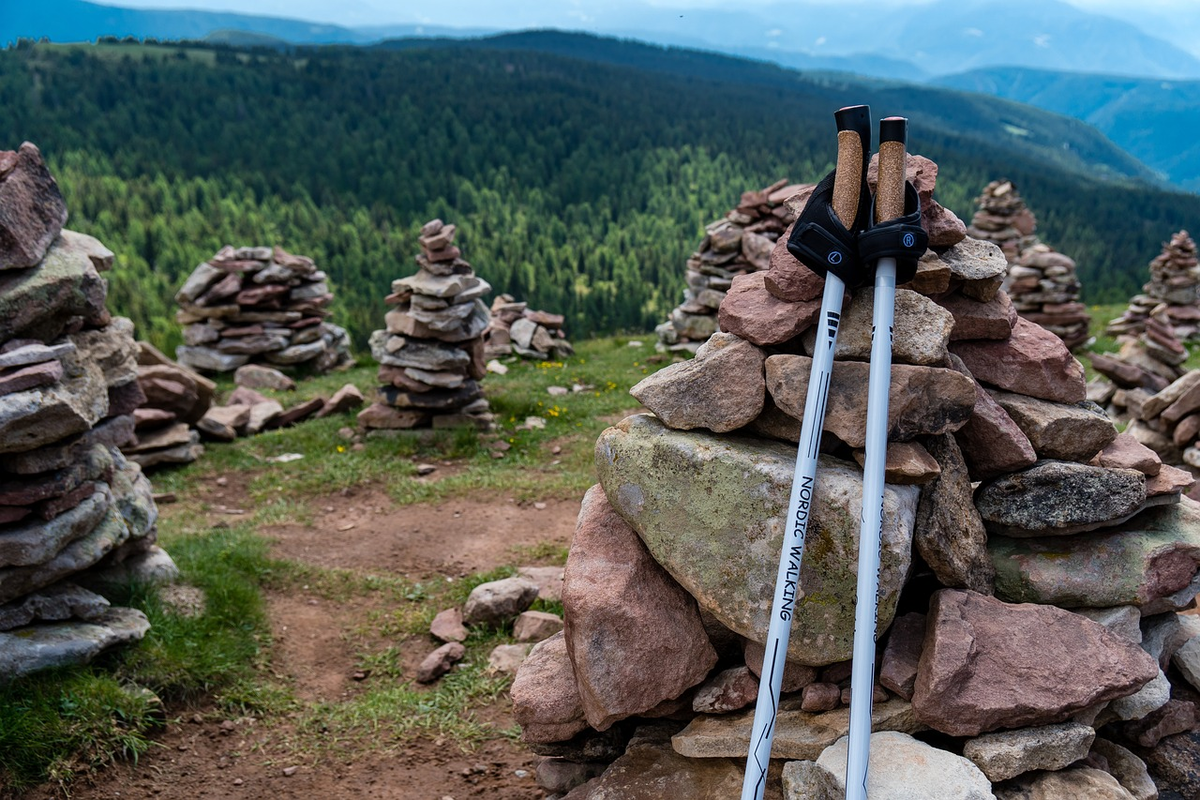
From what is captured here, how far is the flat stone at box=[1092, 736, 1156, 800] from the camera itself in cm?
351

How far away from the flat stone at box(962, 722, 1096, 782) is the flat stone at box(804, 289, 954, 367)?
1.59 meters

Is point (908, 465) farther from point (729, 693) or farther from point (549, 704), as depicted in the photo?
point (549, 704)

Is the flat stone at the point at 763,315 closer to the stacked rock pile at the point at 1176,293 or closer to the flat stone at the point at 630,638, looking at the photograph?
the flat stone at the point at 630,638

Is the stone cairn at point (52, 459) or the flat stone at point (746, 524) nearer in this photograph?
the flat stone at point (746, 524)

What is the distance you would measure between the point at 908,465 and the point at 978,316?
1165 mm

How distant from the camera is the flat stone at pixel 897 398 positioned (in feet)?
11.4

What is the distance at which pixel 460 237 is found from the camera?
59.6 m

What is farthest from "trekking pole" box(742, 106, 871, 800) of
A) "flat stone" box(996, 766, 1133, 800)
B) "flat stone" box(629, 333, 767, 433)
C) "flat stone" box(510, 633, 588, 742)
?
"flat stone" box(510, 633, 588, 742)

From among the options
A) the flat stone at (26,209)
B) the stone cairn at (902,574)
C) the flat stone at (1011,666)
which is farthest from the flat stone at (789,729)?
the flat stone at (26,209)

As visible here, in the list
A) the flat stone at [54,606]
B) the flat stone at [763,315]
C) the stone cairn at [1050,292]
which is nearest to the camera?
the flat stone at [763,315]

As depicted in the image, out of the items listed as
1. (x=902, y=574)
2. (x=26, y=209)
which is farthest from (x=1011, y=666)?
(x=26, y=209)

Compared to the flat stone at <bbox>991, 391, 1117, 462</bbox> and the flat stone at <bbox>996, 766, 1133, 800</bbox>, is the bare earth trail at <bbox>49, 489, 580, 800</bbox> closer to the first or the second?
the flat stone at <bbox>996, 766, 1133, 800</bbox>

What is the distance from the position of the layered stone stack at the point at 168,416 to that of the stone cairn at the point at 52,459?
570 centimetres

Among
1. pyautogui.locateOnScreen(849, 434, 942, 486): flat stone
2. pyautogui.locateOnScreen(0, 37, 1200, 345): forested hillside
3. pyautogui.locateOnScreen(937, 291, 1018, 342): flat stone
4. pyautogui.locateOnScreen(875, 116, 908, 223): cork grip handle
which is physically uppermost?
pyautogui.locateOnScreen(875, 116, 908, 223): cork grip handle
